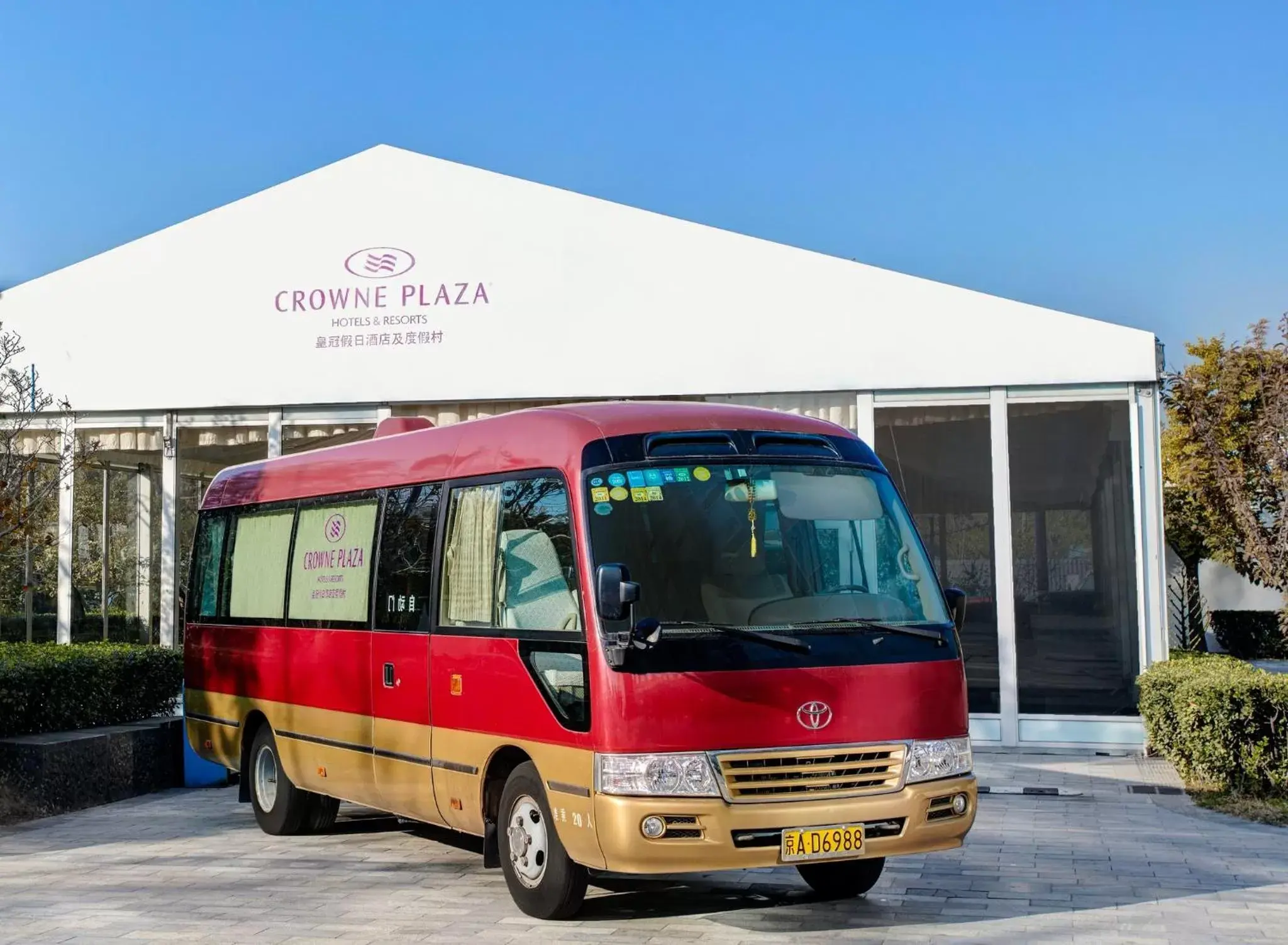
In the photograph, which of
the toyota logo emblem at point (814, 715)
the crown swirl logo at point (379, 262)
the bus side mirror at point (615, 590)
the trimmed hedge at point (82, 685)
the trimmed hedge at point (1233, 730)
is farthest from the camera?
the crown swirl logo at point (379, 262)

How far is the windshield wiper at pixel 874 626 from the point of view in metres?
7.62

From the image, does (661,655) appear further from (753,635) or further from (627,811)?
(627,811)

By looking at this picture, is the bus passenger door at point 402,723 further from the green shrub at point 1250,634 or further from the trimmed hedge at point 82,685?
the green shrub at point 1250,634

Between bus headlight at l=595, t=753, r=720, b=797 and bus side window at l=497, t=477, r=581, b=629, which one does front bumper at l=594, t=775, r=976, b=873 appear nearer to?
bus headlight at l=595, t=753, r=720, b=797

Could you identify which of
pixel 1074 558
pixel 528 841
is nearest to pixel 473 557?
pixel 528 841

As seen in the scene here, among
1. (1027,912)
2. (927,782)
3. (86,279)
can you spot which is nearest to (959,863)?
(1027,912)

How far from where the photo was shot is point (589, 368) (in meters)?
16.3

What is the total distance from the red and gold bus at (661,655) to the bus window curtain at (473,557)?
18mm

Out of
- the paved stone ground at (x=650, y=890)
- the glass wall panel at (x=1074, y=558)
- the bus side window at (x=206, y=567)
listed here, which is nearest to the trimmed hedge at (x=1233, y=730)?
the paved stone ground at (x=650, y=890)

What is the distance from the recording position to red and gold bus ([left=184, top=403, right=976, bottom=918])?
724 cm

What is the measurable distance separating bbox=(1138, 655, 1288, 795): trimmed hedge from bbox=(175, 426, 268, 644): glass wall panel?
405 inches

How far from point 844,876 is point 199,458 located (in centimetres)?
1124

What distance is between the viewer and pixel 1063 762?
14.6 m

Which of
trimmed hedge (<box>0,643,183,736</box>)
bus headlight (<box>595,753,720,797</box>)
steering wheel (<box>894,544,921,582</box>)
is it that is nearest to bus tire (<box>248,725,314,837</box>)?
trimmed hedge (<box>0,643,183,736</box>)
